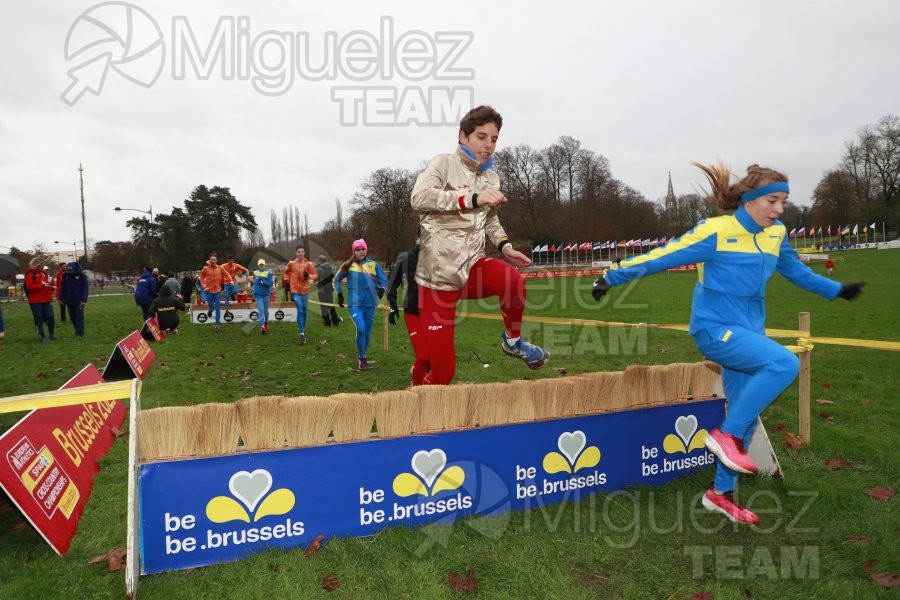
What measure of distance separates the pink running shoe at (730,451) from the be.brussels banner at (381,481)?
637 mm

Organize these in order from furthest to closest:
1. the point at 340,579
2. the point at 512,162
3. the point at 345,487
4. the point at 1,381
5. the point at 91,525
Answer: the point at 512,162
the point at 1,381
the point at 91,525
the point at 345,487
the point at 340,579

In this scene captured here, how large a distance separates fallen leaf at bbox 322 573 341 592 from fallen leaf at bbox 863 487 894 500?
369 cm

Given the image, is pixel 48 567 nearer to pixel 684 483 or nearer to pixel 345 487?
pixel 345 487

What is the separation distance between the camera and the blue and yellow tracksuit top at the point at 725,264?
3.54 m

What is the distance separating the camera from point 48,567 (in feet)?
10.1

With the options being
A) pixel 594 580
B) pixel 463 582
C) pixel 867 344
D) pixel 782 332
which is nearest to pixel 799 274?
pixel 782 332

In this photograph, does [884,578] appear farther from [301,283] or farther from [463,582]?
[301,283]

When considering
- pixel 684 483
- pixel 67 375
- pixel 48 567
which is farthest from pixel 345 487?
pixel 67 375

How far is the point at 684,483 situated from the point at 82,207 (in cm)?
6072

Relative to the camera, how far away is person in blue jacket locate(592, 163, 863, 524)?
11.2 ft

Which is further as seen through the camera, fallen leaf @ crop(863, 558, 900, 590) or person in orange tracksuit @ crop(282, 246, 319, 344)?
person in orange tracksuit @ crop(282, 246, 319, 344)

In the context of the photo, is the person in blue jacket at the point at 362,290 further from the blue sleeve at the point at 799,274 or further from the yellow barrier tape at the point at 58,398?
the blue sleeve at the point at 799,274

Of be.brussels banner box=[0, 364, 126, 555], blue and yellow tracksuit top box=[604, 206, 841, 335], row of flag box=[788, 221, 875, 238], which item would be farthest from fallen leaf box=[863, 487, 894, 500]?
row of flag box=[788, 221, 875, 238]

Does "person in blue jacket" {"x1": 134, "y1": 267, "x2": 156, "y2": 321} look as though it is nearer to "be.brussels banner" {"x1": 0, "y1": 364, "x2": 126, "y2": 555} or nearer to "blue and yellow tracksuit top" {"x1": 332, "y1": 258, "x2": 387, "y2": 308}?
"blue and yellow tracksuit top" {"x1": 332, "y1": 258, "x2": 387, "y2": 308}
